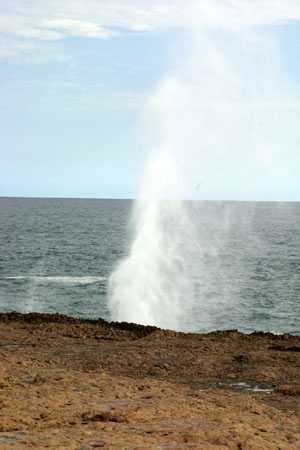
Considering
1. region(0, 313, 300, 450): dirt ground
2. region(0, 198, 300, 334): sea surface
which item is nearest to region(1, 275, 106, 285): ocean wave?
region(0, 198, 300, 334): sea surface

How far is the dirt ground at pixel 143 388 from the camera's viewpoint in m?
12.5

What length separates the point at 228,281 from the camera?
187ft

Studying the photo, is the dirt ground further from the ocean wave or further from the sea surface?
the ocean wave

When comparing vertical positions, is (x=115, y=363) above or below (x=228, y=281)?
above

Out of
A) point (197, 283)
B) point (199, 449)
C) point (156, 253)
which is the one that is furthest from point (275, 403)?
point (197, 283)

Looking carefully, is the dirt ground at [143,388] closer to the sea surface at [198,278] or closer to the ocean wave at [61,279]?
the sea surface at [198,278]

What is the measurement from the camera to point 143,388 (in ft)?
53.3

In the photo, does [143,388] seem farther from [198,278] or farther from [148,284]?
[198,278]

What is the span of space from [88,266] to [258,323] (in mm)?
26343

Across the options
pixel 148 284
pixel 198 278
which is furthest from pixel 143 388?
pixel 198 278

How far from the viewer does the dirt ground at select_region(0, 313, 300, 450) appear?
1255 cm

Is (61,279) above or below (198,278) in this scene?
above

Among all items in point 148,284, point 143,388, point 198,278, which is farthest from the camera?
point 198,278

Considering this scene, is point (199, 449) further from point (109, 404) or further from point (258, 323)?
point (258, 323)
